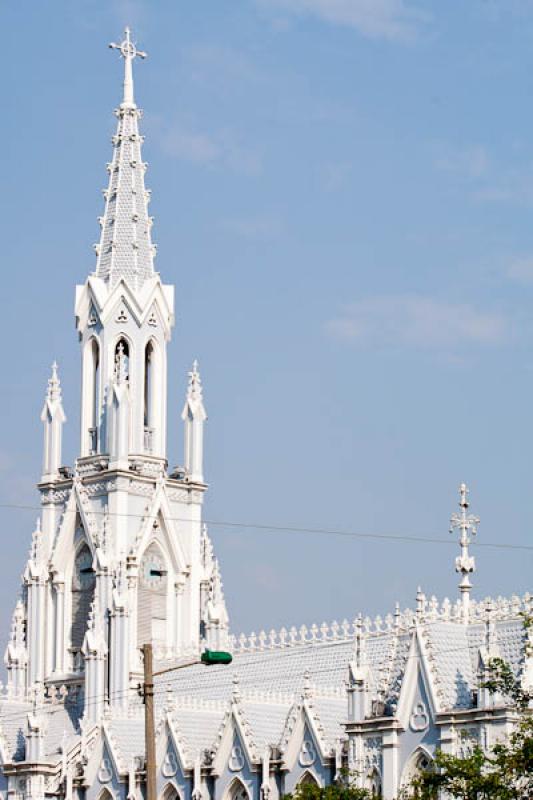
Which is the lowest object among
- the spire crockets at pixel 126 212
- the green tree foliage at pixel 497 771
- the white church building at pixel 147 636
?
the green tree foliage at pixel 497 771

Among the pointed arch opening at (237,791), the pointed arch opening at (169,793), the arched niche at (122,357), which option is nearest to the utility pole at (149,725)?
the pointed arch opening at (237,791)

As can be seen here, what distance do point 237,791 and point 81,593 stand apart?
18.0 metres

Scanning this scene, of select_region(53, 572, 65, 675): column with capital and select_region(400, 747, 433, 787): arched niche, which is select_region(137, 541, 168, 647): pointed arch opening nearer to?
select_region(53, 572, 65, 675): column with capital

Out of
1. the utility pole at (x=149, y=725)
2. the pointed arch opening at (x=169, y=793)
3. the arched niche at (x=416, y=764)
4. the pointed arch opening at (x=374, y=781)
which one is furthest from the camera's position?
the pointed arch opening at (x=169, y=793)

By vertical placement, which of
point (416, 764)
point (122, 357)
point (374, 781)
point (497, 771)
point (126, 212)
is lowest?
point (497, 771)

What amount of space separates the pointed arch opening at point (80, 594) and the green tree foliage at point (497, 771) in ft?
109

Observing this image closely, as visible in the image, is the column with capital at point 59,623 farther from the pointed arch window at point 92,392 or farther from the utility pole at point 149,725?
the utility pole at point 149,725

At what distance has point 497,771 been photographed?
56.3 meters

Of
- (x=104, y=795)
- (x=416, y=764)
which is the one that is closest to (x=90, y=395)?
(x=104, y=795)

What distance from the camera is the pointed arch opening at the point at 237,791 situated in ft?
248

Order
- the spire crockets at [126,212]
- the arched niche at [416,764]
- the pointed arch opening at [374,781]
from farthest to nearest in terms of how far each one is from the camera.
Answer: the spire crockets at [126,212], the pointed arch opening at [374,781], the arched niche at [416,764]

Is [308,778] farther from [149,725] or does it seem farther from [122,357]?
[149,725]

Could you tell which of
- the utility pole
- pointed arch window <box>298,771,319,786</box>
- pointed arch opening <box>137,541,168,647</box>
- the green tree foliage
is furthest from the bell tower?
the utility pole

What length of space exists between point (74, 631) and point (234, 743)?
17.2 m
